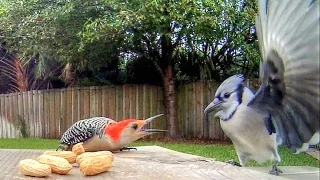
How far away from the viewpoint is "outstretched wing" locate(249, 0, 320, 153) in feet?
1.08

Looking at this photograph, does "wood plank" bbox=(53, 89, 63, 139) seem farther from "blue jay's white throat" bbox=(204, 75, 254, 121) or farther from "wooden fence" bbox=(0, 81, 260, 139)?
"blue jay's white throat" bbox=(204, 75, 254, 121)

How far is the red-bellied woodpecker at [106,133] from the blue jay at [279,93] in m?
0.61

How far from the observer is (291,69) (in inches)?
14.5

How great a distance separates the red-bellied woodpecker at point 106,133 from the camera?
3.53 feet

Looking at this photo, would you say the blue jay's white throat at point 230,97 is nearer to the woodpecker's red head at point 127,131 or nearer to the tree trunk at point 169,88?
the woodpecker's red head at point 127,131

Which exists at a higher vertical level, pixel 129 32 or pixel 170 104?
pixel 129 32

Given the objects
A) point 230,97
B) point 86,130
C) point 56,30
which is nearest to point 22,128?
point 56,30

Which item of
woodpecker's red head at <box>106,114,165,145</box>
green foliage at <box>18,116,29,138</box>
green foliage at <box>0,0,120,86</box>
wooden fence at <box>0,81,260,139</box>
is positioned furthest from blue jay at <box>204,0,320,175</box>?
green foliage at <box>18,116,29,138</box>

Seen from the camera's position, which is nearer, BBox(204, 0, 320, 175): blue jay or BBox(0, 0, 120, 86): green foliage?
BBox(204, 0, 320, 175): blue jay

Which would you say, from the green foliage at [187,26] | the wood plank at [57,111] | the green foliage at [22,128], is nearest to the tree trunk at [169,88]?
the green foliage at [187,26]

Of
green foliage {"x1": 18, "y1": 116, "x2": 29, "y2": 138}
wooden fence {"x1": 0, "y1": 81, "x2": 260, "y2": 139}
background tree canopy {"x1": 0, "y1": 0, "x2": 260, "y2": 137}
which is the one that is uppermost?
background tree canopy {"x1": 0, "y1": 0, "x2": 260, "y2": 137}

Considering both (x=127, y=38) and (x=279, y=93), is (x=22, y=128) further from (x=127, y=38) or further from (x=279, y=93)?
(x=279, y=93)

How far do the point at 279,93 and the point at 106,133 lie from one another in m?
0.73

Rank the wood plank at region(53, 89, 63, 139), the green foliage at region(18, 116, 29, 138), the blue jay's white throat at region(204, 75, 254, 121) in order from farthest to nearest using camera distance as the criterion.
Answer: the green foliage at region(18, 116, 29, 138), the wood plank at region(53, 89, 63, 139), the blue jay's white throat at region(204, 75, 254, 121)
